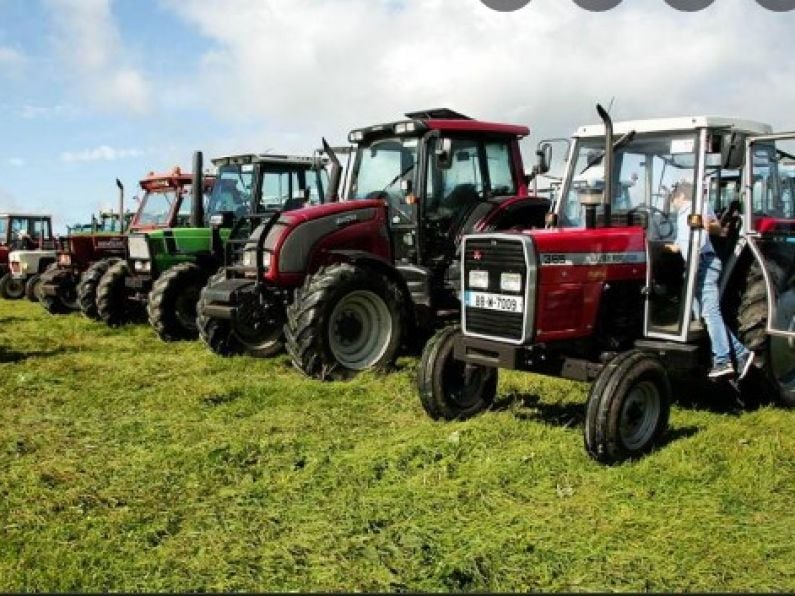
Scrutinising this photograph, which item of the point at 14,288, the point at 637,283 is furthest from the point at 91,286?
the point at 637,283

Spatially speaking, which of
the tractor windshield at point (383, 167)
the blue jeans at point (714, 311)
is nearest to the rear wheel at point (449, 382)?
the blue jeans at point (714, 311)

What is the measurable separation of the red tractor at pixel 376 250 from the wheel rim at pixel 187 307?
4.81 feet

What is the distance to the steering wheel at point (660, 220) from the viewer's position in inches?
229

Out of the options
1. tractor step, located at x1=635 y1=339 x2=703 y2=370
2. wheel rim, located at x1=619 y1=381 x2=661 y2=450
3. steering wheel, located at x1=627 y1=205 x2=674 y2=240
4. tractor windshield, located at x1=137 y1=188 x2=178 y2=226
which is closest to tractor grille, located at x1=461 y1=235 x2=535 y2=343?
wheel rim, located at x1=619 y1=381 x2=661 y2=450

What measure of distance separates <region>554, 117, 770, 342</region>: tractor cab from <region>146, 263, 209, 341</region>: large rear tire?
5511 mm

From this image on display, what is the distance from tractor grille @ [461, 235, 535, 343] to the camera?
5254 mm

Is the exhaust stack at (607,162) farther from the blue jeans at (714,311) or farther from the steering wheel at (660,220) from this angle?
the blue jeans at (714,311)

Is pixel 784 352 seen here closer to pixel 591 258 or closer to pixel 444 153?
pixel 591 258

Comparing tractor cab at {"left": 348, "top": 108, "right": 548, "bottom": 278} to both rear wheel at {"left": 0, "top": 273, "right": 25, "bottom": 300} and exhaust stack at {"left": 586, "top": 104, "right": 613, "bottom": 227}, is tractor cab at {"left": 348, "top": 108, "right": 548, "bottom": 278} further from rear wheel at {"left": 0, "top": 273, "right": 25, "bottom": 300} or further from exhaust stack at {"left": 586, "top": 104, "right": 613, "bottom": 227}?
rear wheel at {"left": 0, "top": 273, "right": 25, "bottom": 300}

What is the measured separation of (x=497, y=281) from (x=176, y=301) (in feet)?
18.7

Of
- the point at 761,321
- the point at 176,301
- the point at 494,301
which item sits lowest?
the point at 176,301

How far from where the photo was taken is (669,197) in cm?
579

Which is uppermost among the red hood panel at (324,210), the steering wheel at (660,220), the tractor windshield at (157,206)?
the tractor windshield at (157,206)

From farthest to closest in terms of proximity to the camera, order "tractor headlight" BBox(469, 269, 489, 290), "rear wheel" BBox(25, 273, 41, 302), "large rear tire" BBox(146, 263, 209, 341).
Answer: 1. "rear wheel" BBox(25, 273, 41, 302)
2. "large rear tire" BBox(146, 263, 209, 341)
3. "tractor headlight" BBox(469, 269, 489, 290)
